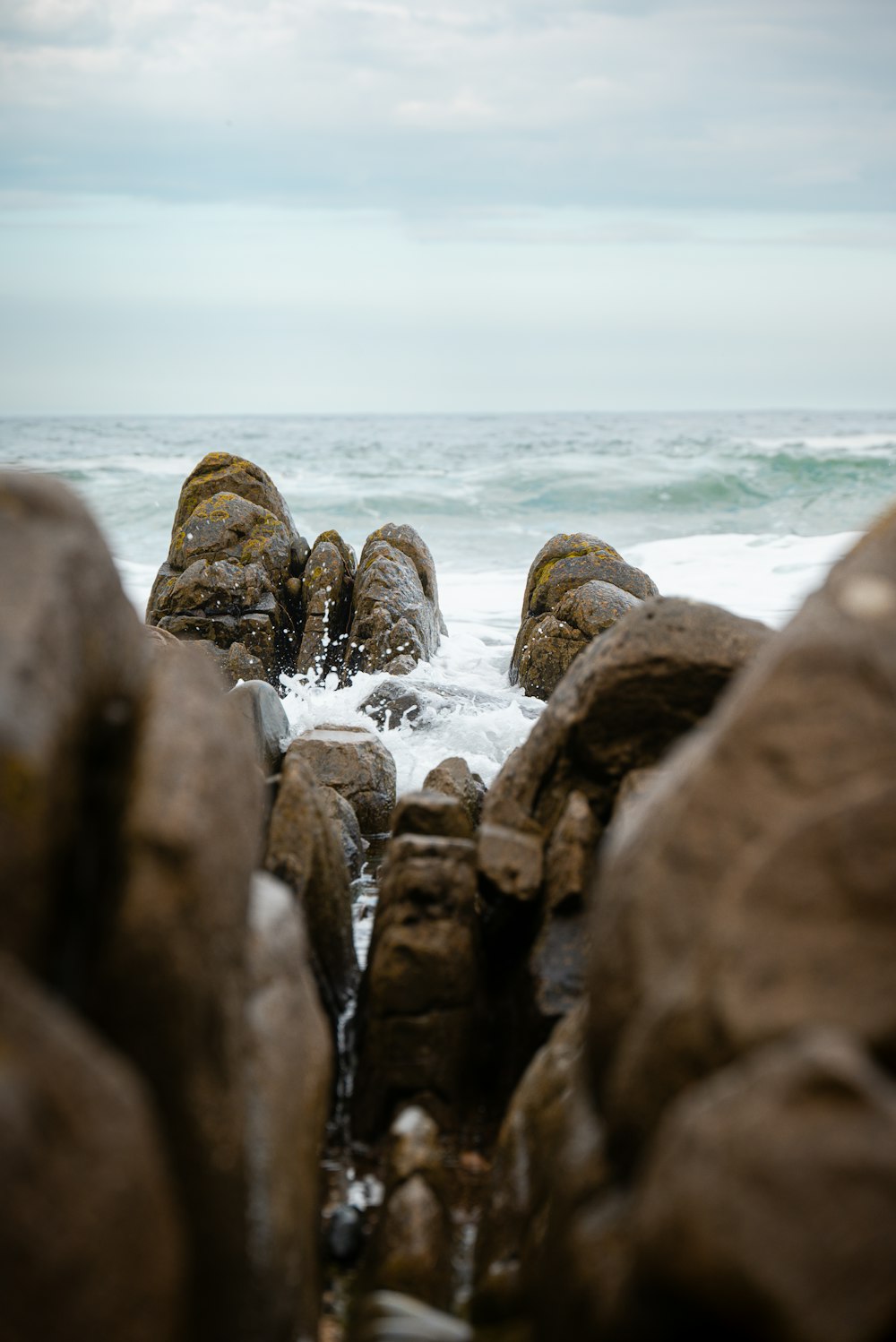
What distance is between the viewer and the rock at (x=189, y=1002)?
9.04ft

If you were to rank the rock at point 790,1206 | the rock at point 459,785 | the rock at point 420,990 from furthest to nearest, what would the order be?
the rock at point 459,785
the rock at point 420,990
the rock at point 790,1206

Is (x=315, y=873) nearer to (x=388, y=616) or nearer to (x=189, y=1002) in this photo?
(x=189, y=1002)

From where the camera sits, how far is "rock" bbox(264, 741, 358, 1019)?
5012mm

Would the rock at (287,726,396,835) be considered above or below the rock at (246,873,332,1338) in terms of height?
below

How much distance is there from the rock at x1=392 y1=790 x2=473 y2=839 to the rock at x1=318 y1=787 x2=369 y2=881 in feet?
5.87

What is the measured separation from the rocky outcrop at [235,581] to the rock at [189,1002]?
34.6 feet

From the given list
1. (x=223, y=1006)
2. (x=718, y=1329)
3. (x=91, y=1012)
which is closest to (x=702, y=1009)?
(x=718, y=1329)

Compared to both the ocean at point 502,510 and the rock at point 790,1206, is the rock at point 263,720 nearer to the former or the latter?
the ocean at point 502,510

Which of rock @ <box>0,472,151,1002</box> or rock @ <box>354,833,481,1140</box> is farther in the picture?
rock @ <box>354,833,481,1140</box>

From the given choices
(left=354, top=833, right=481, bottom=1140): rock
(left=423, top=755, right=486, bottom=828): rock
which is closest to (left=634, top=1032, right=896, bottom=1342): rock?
(left=354, top=833, right=481, bottom=1140): rock

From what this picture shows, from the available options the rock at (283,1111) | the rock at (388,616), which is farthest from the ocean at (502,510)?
the rock at (283,1111)

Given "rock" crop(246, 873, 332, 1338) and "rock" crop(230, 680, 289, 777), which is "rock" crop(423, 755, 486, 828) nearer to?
"rock" crop(230, 680, 289, 777)

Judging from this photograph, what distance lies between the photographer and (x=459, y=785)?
8.07 m

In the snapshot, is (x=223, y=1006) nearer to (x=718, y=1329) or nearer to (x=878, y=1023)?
(x=718, y=1329)
